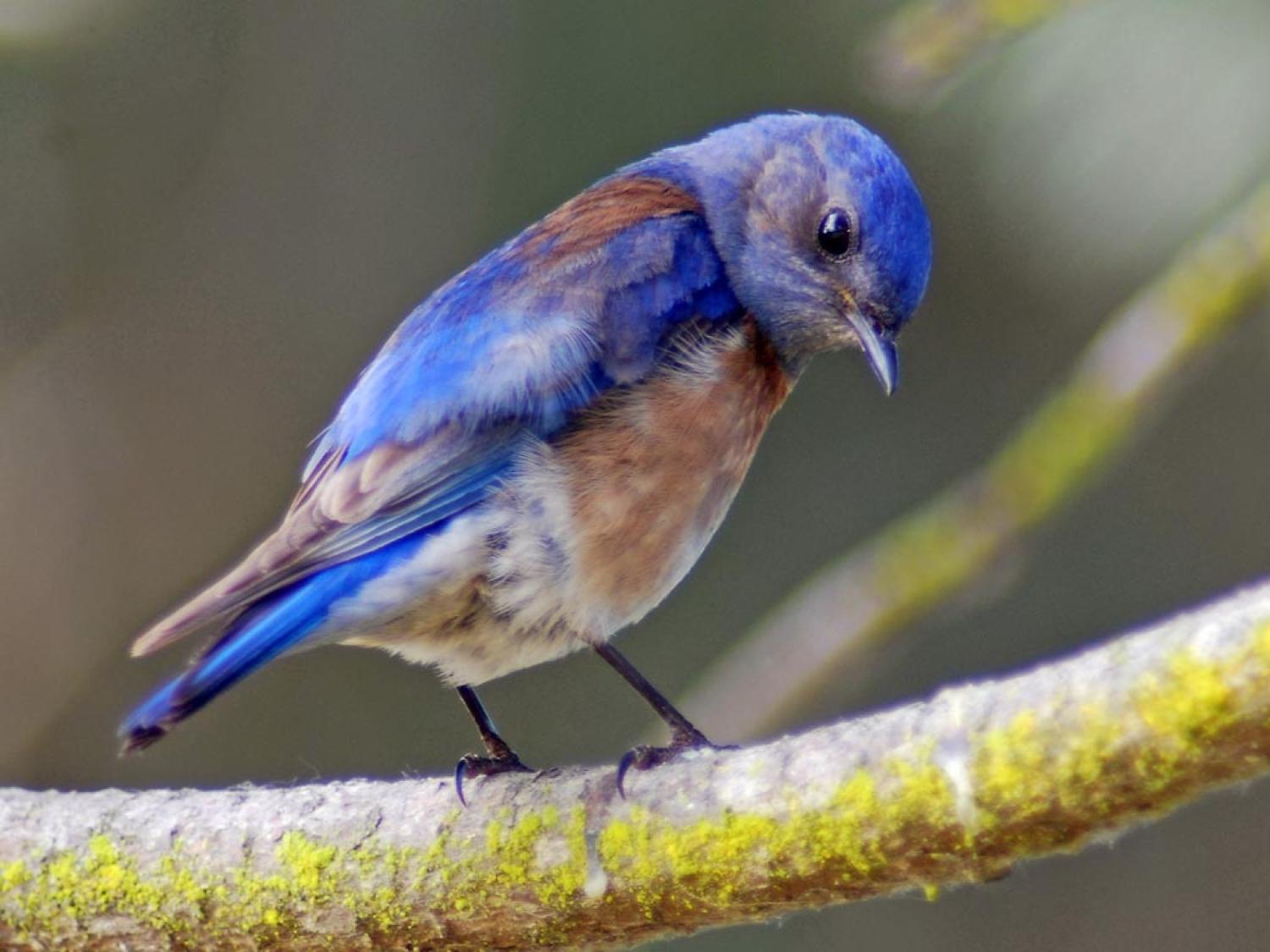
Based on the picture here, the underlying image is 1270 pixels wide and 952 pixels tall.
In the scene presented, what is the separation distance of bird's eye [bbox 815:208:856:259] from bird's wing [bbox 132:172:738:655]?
0.81ft

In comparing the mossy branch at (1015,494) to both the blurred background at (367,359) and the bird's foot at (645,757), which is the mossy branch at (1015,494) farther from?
the blurred background at (367,359)

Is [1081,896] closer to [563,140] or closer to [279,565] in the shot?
[563,140]

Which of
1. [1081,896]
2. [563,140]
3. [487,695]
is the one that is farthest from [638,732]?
[563,140]

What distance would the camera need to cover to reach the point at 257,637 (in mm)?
3168

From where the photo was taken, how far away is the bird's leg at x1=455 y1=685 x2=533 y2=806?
3307mm

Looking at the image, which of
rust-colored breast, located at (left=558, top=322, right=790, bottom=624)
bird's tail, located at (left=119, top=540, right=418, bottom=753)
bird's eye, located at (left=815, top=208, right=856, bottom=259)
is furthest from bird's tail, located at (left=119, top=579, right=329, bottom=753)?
bird's eye, located at (left=815, top=208, right=856, bottom=259)

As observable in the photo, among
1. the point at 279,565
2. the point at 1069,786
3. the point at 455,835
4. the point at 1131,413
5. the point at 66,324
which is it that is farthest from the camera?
the point at 66,324

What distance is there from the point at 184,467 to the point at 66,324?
2.13ft

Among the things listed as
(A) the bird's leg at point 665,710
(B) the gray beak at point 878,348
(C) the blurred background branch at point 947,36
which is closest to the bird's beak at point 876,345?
(B) the gray beak at point 878,348

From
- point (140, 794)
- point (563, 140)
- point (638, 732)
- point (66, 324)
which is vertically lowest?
point (140, 794)

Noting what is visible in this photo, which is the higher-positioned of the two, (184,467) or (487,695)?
(184,467)

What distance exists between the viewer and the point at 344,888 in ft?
10.0

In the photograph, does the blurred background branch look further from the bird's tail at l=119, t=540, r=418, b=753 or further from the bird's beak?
the bird's tail at l=119, t=540, r=418, b=753

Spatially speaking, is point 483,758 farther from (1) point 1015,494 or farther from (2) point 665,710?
(1) point 1015,494
